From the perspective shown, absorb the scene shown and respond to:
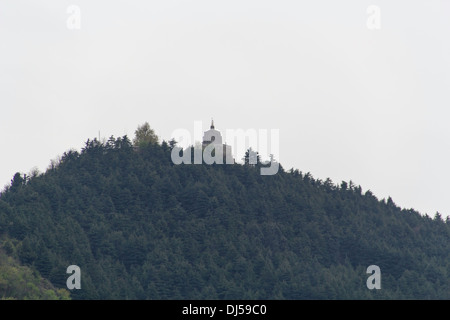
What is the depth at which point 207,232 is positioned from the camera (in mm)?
158250

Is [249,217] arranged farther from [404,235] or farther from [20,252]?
[20,252]

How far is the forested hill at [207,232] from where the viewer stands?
133125 mm

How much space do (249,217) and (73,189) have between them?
29186mm

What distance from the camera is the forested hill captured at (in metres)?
133
